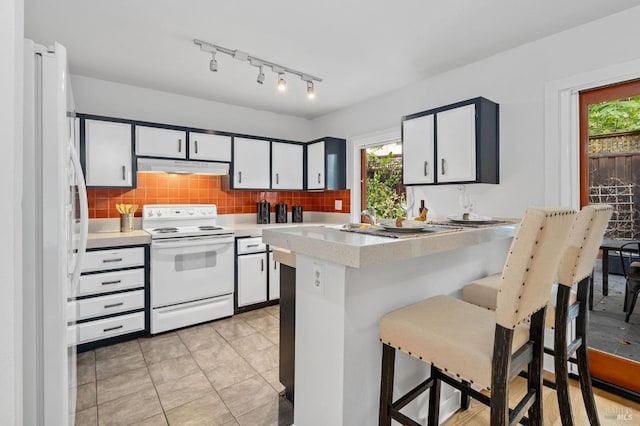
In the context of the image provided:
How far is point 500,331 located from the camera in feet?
3.34

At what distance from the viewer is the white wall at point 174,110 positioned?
318cm

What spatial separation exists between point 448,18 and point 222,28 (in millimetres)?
1540

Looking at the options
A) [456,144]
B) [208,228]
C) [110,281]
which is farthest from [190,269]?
[456,144]

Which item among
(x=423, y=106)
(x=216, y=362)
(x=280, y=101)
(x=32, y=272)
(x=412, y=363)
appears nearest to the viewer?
(x=32, y=272)

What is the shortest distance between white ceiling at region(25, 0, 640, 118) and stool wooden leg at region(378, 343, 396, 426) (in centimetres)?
Answer: 199

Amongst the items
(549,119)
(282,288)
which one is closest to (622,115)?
(549,119)

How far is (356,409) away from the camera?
1.32 metres

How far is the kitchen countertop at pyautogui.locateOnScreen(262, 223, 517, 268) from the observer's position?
42.0 inches

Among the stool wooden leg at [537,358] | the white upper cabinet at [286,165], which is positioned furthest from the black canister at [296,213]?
the stool wooden leg at [537,358]

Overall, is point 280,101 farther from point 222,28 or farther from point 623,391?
point 623,391

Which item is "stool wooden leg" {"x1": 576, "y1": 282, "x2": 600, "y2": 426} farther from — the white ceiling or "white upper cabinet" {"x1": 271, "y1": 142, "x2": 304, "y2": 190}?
"white upper cabinet" {"x1": 271, "y1": 142, "x2": 304, "y2": 190}

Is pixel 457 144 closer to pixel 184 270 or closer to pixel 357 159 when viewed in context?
pixel 357 159

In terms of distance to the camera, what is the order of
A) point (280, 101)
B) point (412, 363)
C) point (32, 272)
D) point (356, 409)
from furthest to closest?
point (280, 101) < point (412, 363) < point (356, 409) < point (32, 272)

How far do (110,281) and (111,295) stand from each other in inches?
4.9
